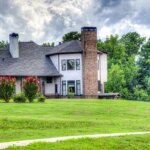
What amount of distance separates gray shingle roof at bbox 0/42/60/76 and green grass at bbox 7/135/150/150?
38.1 meters

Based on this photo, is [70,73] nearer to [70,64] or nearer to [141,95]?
[70,64]

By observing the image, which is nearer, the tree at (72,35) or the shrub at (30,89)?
the shrub at (30,89)

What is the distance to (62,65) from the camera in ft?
197

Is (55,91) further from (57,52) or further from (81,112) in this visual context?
(81,112)

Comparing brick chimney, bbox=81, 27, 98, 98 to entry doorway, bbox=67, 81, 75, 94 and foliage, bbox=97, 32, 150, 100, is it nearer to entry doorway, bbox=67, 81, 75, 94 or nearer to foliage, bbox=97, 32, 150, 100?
entry doorway, bbox=67, 81, 75, 94

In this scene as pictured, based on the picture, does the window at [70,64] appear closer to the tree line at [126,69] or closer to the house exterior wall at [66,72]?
the house exterior wall at [66,72]

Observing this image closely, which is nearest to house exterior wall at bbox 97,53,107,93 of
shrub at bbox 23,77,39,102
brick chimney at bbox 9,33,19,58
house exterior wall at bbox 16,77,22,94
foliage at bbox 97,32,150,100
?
house exterior wall at bbox 16,77,22,94

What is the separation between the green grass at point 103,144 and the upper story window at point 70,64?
3740 centimetres

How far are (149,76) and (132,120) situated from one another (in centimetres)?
5604

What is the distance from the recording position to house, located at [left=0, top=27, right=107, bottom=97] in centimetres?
5812

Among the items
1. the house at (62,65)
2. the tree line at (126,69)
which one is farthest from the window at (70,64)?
the tree line at (126,69)

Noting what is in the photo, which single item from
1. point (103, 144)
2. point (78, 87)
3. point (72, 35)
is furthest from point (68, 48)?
point (103, 144)

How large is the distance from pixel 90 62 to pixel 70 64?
288 cm

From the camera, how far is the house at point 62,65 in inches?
2288
